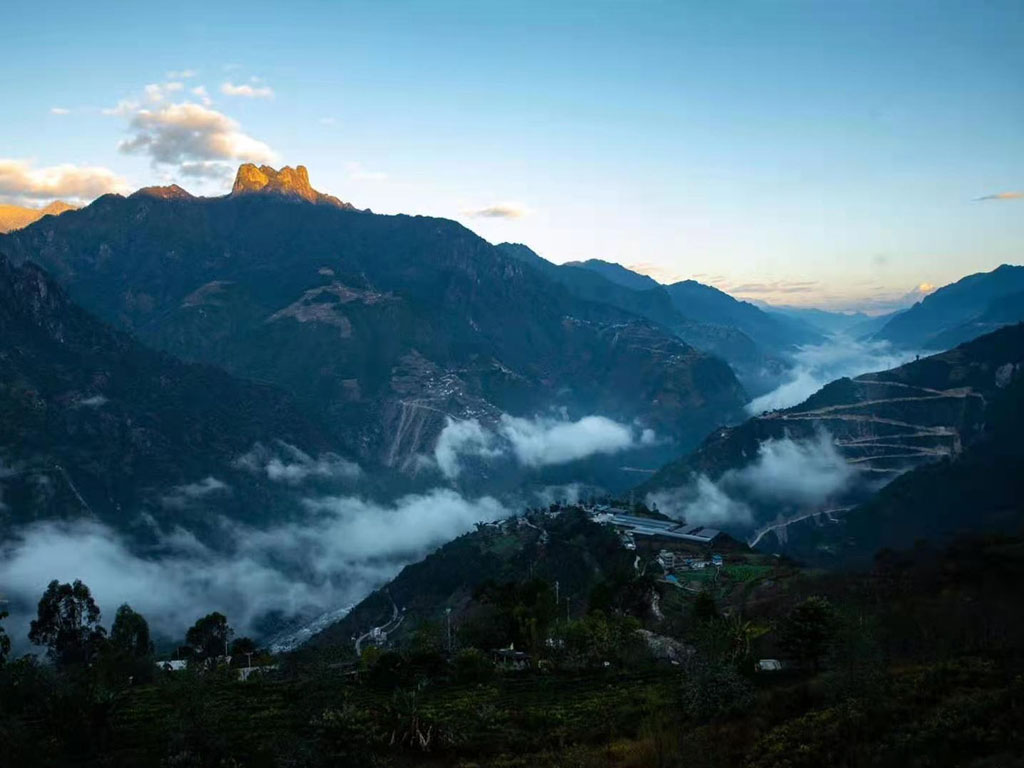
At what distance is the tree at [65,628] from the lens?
103m

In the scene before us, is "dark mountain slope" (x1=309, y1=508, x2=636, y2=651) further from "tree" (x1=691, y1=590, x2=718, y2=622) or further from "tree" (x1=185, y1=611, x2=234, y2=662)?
"tree" (x1=691, y1=590, x2=718, y2=622)

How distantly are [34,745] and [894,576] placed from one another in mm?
80269

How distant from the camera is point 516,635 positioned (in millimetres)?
83438

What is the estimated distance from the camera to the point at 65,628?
342 feet

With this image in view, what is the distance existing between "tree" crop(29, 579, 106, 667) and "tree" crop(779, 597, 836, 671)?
8928cm

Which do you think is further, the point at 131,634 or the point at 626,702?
the point at 131,634

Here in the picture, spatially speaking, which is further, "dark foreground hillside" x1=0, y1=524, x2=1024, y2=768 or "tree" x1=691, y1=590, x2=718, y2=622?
"tree" x1=691, y1=590, x2=718, y2=622

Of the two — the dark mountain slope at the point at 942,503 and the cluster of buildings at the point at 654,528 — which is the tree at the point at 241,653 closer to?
the cluster of buildings at the point at 654,528

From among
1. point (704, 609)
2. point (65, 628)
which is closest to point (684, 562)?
point (704, 609)

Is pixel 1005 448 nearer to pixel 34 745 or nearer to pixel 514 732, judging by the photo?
pixel 514 732

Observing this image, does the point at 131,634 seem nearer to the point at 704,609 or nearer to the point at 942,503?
the point at 704,609

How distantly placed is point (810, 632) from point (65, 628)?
97.2 meters

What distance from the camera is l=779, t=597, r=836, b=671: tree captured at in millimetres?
56344

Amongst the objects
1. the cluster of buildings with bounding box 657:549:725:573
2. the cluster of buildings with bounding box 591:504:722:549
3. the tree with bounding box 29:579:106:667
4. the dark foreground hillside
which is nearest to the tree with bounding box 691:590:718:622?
the dark foreground hillside
